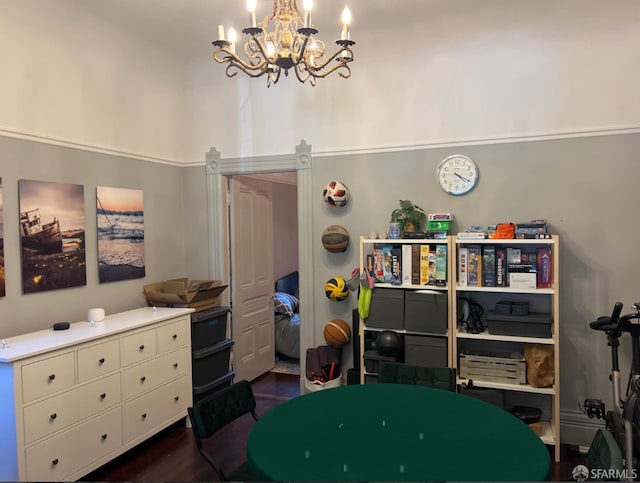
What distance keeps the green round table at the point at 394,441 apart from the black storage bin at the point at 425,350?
3.32 feet

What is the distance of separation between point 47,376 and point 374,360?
2189mm

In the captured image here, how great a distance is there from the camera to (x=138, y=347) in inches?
131

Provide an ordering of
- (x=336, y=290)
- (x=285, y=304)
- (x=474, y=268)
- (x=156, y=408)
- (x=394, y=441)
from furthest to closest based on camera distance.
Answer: (x=285, y=304) → (x=336, y=290) → (x=156, y=408) → (x=474, y=268) → (x=394, y=441)

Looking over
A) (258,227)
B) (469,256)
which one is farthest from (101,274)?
(469,256)

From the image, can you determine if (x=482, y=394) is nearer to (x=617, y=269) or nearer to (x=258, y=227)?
(x=617, y=269)

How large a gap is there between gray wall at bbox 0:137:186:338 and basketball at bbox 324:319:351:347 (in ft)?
5.41

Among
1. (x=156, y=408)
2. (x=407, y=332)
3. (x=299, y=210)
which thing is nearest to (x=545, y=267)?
(x=407, y=332)

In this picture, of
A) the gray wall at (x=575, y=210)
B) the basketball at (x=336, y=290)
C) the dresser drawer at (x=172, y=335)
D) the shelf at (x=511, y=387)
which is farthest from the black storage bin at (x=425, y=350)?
the dresser drawer at (x=172, y=335)

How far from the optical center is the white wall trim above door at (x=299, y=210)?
4246 mm

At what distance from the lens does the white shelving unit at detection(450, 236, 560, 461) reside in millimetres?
3209

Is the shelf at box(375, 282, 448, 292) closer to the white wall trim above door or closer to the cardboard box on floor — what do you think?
the white wall trim above door

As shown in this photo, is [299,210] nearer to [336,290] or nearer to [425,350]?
[336,290]

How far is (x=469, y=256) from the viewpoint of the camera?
341cm

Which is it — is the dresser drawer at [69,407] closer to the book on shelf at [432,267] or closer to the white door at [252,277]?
the white door at [252,277]
